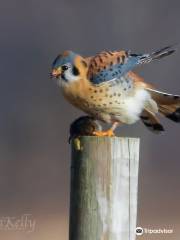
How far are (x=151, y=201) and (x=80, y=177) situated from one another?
2.75 m

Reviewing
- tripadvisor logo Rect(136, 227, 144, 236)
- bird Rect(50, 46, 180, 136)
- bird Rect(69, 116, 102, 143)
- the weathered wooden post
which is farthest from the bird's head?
tripadvisor logo Rect(136, 227, 144, 236)

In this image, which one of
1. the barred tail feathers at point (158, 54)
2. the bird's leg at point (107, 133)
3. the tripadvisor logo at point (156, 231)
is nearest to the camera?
the bird's leg at point (107, 133)

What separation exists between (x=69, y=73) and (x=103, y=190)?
0.76 metres

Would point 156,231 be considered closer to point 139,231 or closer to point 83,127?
point 139,231

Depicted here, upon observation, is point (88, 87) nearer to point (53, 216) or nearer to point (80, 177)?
point (80, 177)

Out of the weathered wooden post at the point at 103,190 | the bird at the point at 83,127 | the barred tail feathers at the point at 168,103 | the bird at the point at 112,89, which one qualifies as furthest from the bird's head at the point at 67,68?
the weathered wooden post at the point at 103,190

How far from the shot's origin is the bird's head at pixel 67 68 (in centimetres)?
306

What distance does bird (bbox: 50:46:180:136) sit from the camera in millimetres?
3113

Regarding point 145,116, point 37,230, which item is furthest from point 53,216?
point 145,116

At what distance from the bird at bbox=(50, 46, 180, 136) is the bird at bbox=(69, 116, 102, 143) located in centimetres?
16

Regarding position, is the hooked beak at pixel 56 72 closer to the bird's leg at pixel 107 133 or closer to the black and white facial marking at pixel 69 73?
the black and white facial marking at pixel 69 73

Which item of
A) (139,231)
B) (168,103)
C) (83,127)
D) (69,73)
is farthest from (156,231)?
(83,127)

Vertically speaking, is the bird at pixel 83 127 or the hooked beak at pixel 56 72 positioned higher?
the hooked beak at pixel 56 72

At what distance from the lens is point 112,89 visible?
320 centimetres
